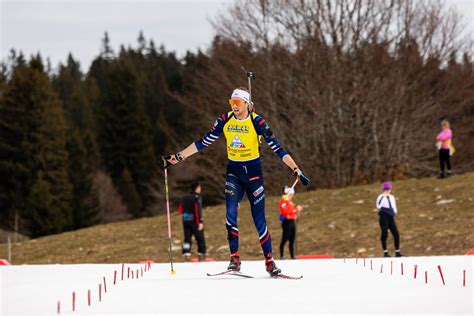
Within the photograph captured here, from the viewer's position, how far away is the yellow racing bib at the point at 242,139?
448 inches

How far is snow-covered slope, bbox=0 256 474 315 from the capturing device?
8141 millimetres

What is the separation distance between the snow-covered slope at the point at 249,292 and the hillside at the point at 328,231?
9845 millimetres

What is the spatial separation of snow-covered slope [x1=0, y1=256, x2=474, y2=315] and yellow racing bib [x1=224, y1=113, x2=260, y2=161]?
64.4 inches

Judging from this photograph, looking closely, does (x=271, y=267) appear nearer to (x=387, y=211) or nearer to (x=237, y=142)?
(x=237, y=142)

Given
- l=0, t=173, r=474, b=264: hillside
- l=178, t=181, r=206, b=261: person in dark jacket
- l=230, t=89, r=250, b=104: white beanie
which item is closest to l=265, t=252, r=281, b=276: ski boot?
l=230, t=89, r=250, b=104: white beanie

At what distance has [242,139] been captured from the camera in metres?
11.4

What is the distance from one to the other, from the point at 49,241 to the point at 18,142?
43.5 meters

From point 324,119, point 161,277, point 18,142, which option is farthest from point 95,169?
point 161,277

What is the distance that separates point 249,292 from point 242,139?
2.56m

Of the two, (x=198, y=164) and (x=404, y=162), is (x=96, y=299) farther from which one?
(x=198, y=164)

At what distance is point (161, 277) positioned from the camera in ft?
38.9

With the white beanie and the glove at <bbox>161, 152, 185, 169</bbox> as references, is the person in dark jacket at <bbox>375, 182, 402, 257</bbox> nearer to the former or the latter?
the glove at <bbox>161, 152, 185, 169</bbox>

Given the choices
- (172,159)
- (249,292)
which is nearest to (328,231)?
(172,159)

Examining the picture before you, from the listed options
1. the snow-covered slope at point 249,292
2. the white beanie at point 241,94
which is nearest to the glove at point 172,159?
the white beanie at point 241,94
